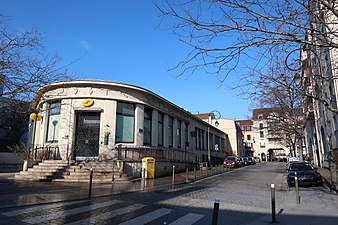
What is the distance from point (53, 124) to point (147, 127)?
788 cm

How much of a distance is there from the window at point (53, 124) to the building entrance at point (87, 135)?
1.82 metres

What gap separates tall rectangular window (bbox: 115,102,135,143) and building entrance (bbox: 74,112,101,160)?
61.8 inches

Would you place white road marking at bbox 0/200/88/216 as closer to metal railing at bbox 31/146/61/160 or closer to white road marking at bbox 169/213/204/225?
white road marking at bbox 169/213/204/225

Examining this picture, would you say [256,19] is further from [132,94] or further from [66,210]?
[132,94]

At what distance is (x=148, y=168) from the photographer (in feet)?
64.3

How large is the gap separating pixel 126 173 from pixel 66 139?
5364 millimetres

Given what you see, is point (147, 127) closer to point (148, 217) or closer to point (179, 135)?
point (179, 135)

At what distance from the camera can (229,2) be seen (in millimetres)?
6141

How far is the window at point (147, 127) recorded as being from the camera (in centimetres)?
2316

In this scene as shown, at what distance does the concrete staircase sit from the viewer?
16.6 m

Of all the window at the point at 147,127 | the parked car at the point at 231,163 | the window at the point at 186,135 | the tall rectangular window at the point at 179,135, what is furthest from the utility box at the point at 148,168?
the parked car at the point at 231,163

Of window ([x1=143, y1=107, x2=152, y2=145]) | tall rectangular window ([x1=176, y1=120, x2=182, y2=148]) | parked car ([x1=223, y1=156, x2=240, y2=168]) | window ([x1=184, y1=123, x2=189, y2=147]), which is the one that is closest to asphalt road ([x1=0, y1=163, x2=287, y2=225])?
window ([x1=143, y1=107, x2=152, y2=145])

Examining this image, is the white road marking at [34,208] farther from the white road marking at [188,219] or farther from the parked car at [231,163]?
the parked car at [231,163]

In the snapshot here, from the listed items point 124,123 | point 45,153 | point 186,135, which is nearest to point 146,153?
point 124,123
